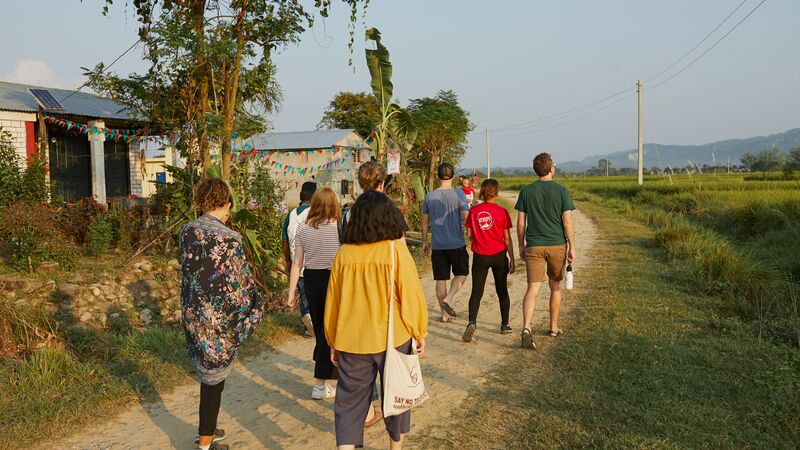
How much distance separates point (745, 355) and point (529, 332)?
1997 mm

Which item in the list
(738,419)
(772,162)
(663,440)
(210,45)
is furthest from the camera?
(772,162)

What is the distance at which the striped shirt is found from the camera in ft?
15.9

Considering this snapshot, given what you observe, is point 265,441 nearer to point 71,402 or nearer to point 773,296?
point 71,402

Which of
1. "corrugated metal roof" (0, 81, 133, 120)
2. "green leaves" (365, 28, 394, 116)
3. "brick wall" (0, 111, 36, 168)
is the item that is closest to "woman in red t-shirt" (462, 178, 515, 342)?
"green leaves" (365, 28, 394, 116)

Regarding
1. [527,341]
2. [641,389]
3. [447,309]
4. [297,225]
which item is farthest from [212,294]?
[447,309]

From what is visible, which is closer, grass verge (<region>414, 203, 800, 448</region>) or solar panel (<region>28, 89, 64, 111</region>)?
grass verge (<region>414, 203, 800, 448</region>)

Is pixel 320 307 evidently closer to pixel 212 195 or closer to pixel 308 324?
pixel 308 324

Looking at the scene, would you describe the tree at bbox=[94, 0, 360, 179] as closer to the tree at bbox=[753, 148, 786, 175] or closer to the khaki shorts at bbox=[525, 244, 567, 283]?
the khaki shorts at bbox=[525, 244, 567, 283]

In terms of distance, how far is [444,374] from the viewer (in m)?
5.43

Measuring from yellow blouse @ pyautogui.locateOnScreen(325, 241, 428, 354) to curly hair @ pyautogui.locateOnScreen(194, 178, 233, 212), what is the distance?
3.02 feet

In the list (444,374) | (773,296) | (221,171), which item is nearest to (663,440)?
(444,374)

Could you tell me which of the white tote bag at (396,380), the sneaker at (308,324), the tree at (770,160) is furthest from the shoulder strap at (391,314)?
the tree at (770,160)

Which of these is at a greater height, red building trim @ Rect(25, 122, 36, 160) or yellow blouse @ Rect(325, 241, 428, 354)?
red building trim @ Rect(25, 122, 36, 160)

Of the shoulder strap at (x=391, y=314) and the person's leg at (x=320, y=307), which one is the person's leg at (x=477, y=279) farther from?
the shoulder strap at (x=391, y=314)
